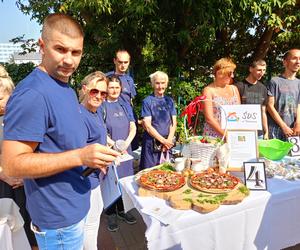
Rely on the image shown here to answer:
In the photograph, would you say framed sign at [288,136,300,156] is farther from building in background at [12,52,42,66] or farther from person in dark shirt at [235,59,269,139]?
building in background at [12,52,42,66]

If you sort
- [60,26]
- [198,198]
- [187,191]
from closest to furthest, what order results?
[60,26], [198,198], [187,191]

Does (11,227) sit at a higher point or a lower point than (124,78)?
lower

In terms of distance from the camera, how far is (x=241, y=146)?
2.11 meters

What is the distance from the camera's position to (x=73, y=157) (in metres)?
1.05

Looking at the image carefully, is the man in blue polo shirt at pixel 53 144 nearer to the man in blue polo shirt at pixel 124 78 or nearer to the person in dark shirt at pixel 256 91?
the man in blue polo shirt at pixel 124 78

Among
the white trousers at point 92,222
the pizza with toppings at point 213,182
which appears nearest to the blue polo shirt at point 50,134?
the white trousers at point 92,222

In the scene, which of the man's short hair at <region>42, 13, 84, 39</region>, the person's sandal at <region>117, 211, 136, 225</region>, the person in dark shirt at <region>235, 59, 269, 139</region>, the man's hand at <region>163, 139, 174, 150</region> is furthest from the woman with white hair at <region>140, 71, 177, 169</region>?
the man's short hair at <region>42, 13, 84, 39</region>

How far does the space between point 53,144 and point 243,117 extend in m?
1.51

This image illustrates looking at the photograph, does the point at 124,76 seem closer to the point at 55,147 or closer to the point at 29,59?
the point at 55,147

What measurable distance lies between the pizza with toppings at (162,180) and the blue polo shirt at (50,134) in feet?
1.63

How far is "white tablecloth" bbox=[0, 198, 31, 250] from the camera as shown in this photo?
1.61 m

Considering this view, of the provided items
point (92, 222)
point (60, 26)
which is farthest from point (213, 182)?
point (60, 26)

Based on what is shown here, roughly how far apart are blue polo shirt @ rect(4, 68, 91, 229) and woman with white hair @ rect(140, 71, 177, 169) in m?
1.86

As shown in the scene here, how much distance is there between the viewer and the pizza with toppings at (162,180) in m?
1.74
